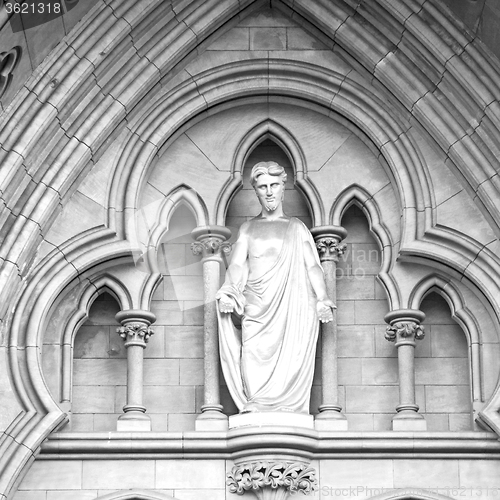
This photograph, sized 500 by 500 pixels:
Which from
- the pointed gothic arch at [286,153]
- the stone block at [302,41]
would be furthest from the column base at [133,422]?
the stone block at [302,41]

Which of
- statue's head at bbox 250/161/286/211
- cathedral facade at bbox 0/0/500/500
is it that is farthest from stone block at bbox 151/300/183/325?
statue's head at bbox 250/161/286/211

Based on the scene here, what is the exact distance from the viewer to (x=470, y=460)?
13.3 metres

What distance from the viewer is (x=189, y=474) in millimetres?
13281

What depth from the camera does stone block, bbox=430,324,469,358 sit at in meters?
13.9

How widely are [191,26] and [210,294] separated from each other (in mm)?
2215

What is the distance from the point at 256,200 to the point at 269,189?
660 millimetres

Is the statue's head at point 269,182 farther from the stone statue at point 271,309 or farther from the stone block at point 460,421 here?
the stone block at point 460,421

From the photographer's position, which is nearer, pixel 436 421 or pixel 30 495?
pixel 30 495

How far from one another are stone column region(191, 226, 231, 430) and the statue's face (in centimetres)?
46

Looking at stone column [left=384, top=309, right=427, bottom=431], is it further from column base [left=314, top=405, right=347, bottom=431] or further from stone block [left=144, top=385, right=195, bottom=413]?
stone block [left=144, top=385, right=195, bottom=413]

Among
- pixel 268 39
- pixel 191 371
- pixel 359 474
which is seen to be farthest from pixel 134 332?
pixel 268 39

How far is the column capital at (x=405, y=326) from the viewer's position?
13609 millimetres

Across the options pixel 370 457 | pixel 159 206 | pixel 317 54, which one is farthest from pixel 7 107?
pixel 370 457

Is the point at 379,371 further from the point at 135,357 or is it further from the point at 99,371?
A: the point at 99,371
